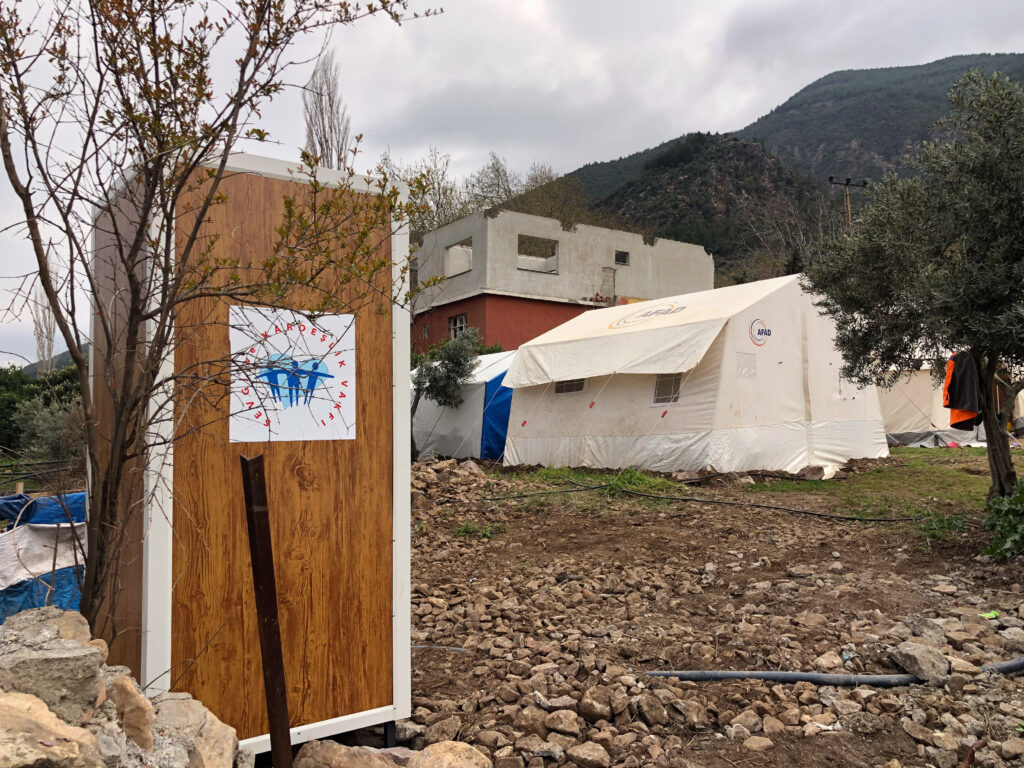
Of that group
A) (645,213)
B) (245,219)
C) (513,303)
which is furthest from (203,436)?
(645,213)

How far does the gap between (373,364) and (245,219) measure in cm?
72

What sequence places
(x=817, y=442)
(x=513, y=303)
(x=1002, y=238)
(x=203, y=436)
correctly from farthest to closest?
(x=513, y=303) → (x=817, y=442) → (x=1002, y=238) → (x=203, y=436)

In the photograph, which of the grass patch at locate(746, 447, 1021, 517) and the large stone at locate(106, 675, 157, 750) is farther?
the grass patch at locate(746, 447, 1021, 517)

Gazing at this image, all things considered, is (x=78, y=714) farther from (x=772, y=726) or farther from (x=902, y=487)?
(x=902, y=487)

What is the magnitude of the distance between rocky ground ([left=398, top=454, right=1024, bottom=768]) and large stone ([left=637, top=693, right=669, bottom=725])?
1 centimetres

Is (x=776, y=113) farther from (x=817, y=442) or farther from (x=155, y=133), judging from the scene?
(x=155, y=133)

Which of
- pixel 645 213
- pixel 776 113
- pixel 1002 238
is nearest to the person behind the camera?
pixel 1002 238

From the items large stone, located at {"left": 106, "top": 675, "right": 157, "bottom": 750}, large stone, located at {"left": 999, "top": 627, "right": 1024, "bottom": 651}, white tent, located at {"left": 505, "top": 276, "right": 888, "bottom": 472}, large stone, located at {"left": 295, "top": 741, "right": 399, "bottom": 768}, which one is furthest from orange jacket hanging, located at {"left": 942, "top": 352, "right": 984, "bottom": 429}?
large stone, located at {"left": 106, "top": 675, "right": 157, "bottom": 750}

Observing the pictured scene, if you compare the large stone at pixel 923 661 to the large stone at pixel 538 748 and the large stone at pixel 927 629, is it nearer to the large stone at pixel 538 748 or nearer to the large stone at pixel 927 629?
the large stone at pixel 927 629

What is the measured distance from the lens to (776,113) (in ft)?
292

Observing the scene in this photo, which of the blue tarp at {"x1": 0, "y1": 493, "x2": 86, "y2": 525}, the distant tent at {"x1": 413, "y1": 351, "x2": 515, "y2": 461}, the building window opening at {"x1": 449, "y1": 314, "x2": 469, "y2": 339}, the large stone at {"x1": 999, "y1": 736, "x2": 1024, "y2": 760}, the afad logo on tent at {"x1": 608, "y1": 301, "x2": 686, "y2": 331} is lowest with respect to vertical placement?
the large stone at {"x1": 999, "y1": 736, "x2": 1024, "y2": 760}

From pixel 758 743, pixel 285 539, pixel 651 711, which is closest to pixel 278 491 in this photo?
pixel 285 539

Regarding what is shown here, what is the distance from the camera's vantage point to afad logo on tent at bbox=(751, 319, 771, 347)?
10859mm

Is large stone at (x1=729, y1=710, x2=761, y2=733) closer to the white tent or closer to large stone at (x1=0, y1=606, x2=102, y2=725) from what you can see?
large stone at (x1=0, y1=606, x2=102, y2=725)
